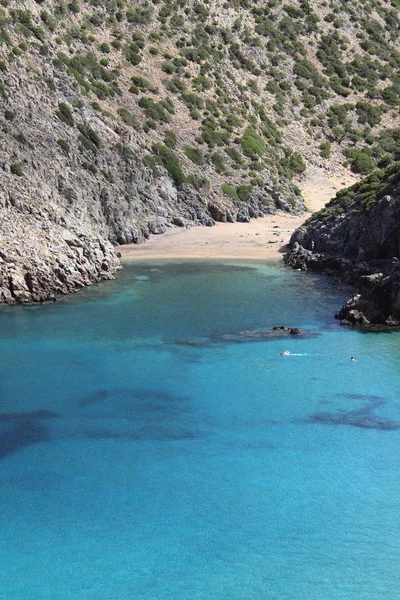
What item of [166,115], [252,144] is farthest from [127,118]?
[252,144]

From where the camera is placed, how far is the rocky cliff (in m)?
41.1

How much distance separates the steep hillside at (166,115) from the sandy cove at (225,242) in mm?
1876

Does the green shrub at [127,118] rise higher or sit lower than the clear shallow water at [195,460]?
higher

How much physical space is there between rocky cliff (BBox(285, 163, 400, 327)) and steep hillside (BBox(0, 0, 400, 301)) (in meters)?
15.4

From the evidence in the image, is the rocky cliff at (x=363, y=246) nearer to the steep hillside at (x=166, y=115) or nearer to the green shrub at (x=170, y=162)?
the steep hillside at (x=166, y=115)

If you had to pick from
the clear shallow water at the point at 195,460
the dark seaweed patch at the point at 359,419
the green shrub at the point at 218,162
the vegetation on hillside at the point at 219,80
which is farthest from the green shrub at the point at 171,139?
the dark seaweed patch at the point at 359,419

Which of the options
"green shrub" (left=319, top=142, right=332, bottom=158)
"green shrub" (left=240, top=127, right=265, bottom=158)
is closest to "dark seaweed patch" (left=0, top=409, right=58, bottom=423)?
"green shrub" (left=240, top=127, right=265, bottom=158)

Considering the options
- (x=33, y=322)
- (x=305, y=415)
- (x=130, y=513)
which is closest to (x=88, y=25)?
(x=33, y=322)

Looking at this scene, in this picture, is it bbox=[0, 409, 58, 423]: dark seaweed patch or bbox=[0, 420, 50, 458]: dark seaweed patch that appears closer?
bbox=[0, 420, 50, 458]: dark seaweed patch

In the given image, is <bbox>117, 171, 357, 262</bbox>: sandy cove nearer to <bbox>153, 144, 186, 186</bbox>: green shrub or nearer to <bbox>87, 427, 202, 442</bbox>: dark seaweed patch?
<bbox>153, 144, 186, 186</bbox>: green shrub

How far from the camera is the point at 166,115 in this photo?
272 feet

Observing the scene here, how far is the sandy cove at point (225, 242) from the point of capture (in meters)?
64.1

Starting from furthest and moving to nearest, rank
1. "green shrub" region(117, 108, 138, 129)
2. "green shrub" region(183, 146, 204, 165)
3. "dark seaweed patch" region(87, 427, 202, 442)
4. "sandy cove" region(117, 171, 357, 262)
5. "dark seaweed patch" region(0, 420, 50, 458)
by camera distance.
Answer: "green shrub" region(183, 146, 204, 165) < "green shrub" region(117, 108, 138, 129) < "sandy cove" region(117, 171, 357, 262) < "dark seaweed patch" region(87, 427, 202, 442) < "dark seaweed patch" region(0, 420, 50, 458)

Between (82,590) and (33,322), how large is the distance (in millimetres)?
25486
